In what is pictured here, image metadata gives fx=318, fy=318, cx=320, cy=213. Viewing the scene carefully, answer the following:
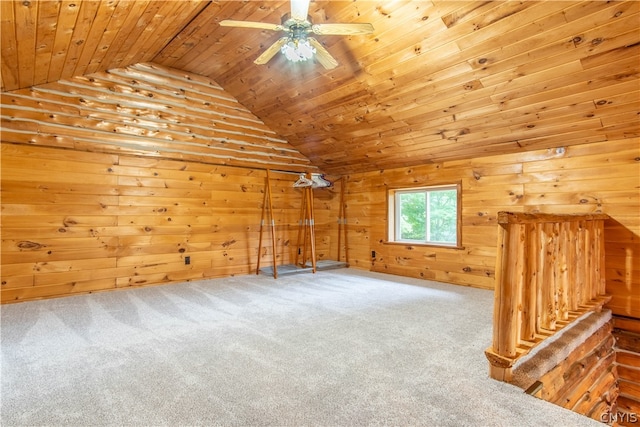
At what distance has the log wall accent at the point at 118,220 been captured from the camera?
11.9 feet

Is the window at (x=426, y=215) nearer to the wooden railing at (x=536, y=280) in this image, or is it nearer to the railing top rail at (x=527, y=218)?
the wooden railing at (x=536, y=280)

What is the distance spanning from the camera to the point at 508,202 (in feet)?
13.4

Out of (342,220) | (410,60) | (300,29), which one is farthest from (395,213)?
(300,29)

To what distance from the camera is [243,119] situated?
491cm

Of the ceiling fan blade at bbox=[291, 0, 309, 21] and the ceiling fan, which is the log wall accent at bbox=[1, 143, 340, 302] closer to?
the ceiling fan

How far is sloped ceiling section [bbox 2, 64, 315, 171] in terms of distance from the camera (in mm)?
3553

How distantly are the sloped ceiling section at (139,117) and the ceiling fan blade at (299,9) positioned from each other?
2.57 metres

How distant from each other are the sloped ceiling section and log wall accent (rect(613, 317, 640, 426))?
16.9ft

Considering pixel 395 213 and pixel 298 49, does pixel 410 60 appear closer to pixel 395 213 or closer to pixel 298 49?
pixel 298 49

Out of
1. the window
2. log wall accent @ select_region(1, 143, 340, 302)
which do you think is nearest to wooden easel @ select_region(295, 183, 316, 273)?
log wall accent @ select_region(1, 143, 340, 302)

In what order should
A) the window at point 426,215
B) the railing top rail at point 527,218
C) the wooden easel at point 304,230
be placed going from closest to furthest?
the railing top rail at point 527,218 → the window at point 426,215 → the wooden easel at point 304,230

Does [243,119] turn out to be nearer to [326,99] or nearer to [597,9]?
[326,99]

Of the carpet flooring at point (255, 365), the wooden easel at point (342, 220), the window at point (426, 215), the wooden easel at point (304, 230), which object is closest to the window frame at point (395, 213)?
the window at point (426, 215)

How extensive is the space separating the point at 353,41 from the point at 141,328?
3.36 metres
